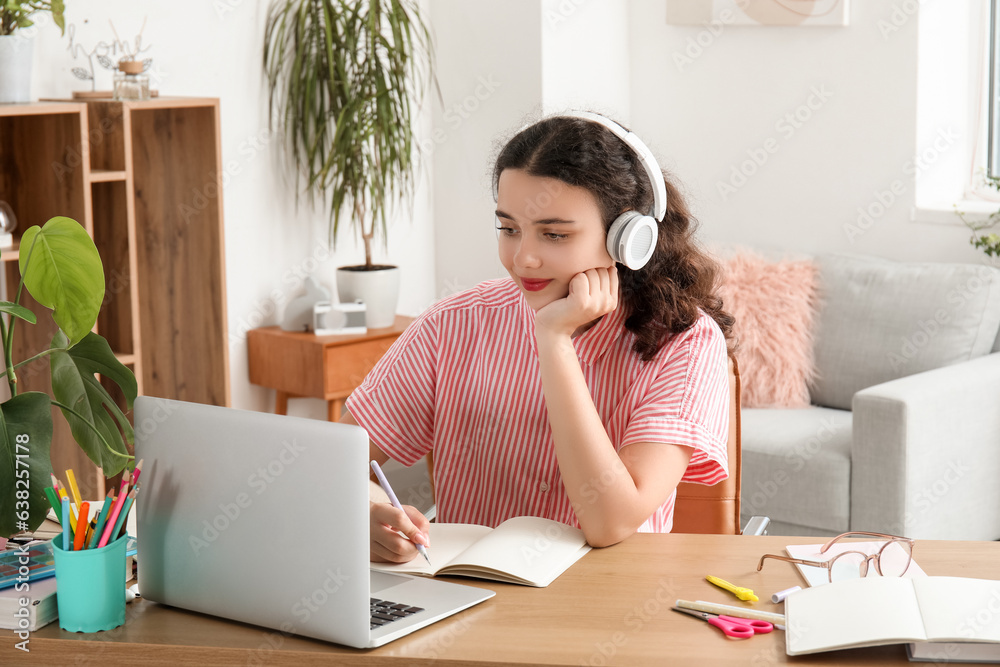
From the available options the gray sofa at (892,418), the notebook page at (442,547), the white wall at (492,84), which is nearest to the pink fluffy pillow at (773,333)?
the gray sofa at (892,418)

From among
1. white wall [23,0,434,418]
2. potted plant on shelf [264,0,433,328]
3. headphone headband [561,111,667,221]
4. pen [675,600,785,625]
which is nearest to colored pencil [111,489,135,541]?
pen [675,600,785,625]

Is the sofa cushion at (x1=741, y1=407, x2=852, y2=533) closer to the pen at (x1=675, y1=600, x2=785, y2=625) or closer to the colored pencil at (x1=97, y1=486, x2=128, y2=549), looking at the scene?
the pen at (x1=675, y1=600, x2=785, y2=625)

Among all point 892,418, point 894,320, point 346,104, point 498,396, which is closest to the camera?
point 498,396

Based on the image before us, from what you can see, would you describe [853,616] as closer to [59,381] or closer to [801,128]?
[59,381]

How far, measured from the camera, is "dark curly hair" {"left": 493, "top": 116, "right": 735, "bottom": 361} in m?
1.49

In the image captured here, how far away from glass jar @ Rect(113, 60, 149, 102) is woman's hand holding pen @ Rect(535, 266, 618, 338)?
5.74ft

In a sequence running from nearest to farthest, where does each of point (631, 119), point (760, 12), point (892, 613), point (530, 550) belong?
point (892, 613)
point (530, 550)
point (760, 12)
point (631, 119)

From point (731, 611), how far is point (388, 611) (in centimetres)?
35

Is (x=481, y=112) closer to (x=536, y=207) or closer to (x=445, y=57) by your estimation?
(x=445, y=57)

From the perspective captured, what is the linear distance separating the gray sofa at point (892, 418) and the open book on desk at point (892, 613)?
1.79m

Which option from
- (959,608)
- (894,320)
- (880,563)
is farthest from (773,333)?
(959,608)

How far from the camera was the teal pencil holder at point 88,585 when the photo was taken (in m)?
1.06

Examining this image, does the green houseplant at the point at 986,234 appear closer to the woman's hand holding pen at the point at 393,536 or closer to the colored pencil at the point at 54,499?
the woman's hand holding pen at the point at 393,536

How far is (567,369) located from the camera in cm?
143
